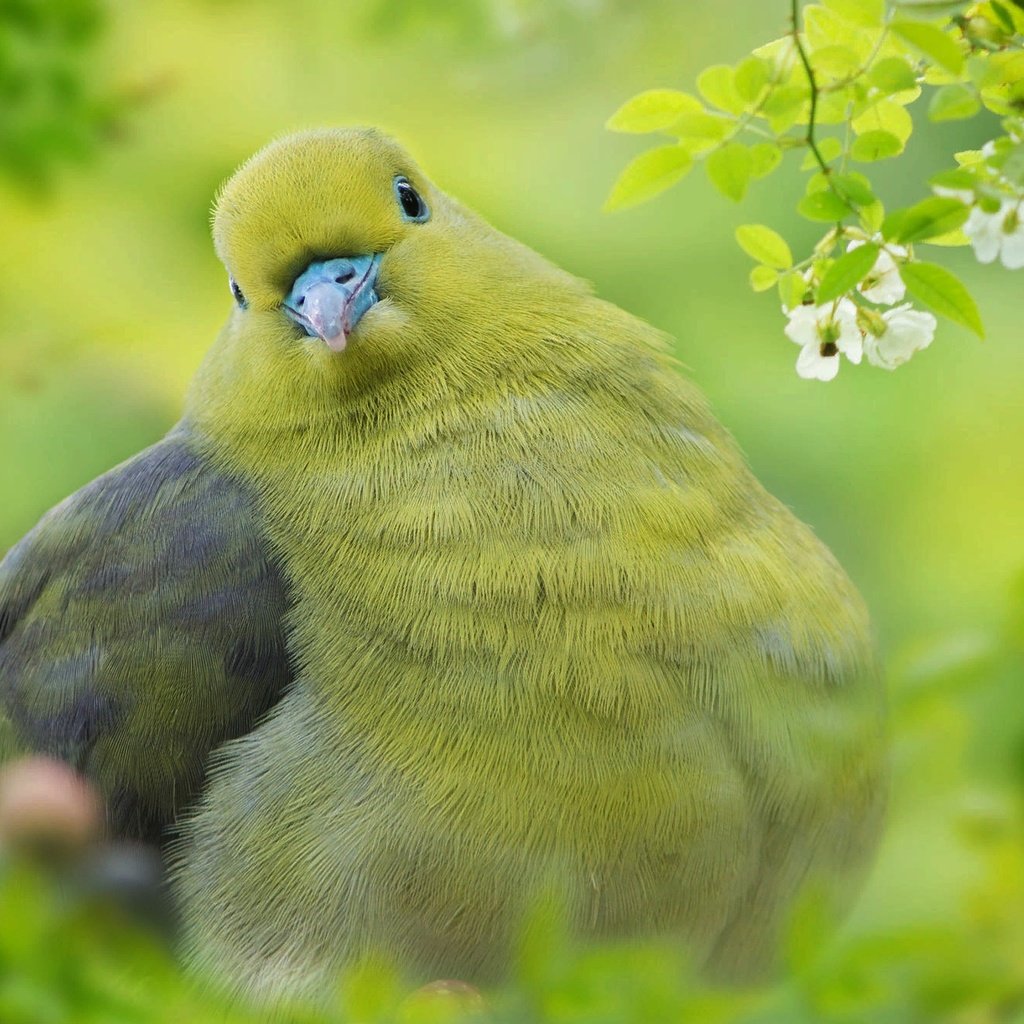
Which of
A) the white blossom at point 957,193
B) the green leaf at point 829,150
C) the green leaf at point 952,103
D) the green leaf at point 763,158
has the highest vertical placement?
the green leaf at point 952,103

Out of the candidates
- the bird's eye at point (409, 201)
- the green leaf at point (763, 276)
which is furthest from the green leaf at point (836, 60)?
the bird's eye at point (409, 201)

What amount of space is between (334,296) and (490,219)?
1.40 meters

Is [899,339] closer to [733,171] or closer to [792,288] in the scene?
[792,288]

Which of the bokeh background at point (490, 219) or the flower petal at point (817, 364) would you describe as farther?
the bokeh background at point (490, 219)

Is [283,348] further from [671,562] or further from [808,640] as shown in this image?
[808,640]

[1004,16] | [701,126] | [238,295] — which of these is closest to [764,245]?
[701,126]

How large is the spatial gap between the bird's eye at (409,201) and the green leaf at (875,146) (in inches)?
33.1

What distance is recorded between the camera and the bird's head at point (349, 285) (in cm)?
169

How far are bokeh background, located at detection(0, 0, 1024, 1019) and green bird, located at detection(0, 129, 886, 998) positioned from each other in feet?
0.79

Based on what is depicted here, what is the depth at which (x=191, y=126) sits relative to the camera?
3.20 metres

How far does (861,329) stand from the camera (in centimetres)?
116

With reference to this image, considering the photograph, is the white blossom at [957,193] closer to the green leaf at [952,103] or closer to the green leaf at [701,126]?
the green leaf at [952,103]

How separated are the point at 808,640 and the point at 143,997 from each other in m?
0.89

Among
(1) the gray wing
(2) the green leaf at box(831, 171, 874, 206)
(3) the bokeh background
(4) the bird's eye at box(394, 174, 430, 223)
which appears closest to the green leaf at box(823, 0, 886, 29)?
(2) the green leaf at box(831, 171, 874, 206)
